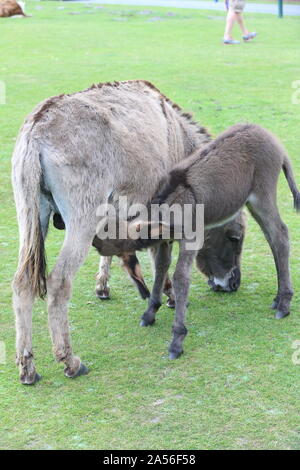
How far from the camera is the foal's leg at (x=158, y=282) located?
561 centimetres

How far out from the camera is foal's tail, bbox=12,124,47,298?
15.5ft

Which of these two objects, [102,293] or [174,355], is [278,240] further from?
[102,293]

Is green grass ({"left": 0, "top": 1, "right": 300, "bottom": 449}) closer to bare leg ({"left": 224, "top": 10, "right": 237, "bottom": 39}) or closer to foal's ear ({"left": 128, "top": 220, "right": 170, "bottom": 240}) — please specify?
foal's ear ({"left": 128, "top": 220, "right": 170, "bottom": 240})

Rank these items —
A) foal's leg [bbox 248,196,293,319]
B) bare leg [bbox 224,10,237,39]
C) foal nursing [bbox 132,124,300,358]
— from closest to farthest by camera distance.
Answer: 1. foal nursing [bbox 132,124,300,358]
2. foal's leg [bbox 248,196,293,319]
3. bare leg [bbox 224,10,237,39]

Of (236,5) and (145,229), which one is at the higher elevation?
(145,229)

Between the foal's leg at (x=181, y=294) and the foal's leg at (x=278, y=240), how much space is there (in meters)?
0.74

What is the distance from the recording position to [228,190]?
5512 millimetres

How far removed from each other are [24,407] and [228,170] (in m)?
2.25

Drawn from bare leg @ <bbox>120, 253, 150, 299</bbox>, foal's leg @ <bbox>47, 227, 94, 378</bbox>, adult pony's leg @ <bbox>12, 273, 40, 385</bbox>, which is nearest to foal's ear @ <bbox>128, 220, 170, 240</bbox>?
bare leg @ <bbox>120, 253, 150, 299</bbox>

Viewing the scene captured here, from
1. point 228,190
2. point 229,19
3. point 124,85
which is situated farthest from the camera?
point 229,19

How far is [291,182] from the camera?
6.00m

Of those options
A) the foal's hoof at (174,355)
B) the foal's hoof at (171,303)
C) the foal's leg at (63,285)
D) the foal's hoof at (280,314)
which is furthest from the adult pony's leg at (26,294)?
the foal's hoof at (280,314)

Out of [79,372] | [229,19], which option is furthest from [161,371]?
[229,19]

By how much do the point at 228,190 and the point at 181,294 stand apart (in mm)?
867
